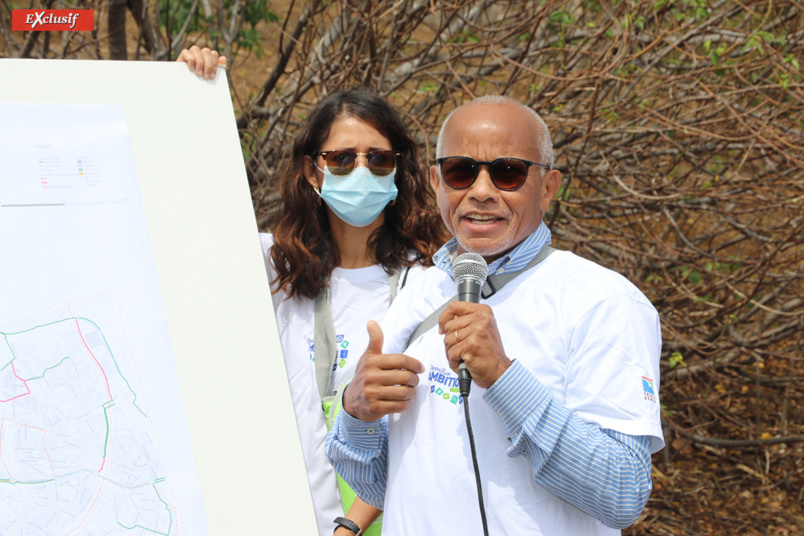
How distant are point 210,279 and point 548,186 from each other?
0.93 m

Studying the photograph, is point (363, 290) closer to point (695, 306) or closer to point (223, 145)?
point (223, 145)

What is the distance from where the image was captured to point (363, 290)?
2602mm

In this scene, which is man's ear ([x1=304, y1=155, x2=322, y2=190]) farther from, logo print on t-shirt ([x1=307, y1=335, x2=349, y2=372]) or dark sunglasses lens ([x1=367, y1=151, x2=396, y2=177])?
logo print on t-shirt ([x1=307, y1=335, x2=349, y2=372])

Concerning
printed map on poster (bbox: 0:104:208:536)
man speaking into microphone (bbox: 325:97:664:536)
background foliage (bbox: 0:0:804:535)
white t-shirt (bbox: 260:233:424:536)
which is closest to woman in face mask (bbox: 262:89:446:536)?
white t-shirt (bbox: 260:233:424:536)

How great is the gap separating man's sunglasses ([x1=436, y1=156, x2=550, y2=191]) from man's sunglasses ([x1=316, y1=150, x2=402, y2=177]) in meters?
0.78

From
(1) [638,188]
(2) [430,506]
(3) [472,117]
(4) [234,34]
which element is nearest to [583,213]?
(1) [638,188]

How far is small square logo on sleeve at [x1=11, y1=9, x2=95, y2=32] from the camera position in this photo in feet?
9.55

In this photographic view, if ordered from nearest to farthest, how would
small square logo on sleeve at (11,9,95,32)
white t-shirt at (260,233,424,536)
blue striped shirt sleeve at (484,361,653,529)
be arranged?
blue striped shirt sleeve at (484,361,653,529), white t-shirt at (260,233,424,536), small square logo on sleeve at (11,9,95,32)

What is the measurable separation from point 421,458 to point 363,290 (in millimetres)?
948

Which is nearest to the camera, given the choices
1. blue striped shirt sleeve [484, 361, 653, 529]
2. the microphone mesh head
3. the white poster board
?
blue striped shirt sleeve [484, 361, 653, 529]

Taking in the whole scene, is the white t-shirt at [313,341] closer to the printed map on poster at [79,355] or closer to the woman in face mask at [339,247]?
the woman in face mask at [339,247]

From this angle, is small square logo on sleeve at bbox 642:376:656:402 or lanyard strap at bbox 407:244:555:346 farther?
lanyard strap at bbox 407:244:555:346

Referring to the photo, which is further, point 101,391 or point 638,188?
point 638,188

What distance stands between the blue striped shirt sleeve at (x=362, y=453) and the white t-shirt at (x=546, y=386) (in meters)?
0.08
